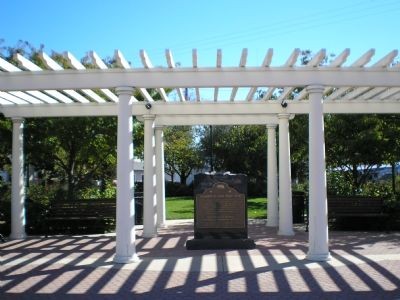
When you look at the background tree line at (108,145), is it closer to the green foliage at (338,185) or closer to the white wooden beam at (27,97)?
the green foliage at (338,185)

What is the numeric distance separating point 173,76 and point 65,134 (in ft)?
25.3

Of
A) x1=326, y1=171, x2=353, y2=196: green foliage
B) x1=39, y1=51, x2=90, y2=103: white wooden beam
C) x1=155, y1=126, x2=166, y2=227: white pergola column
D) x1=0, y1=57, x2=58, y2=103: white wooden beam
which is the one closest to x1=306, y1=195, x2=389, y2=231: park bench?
x1=326, y1=171, x2=353, y2=196: green foliage

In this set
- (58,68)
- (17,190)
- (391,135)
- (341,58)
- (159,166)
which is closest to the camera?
(341,58)

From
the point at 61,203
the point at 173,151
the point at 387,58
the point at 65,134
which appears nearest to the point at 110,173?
the point at 65,134

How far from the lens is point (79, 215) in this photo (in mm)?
14133

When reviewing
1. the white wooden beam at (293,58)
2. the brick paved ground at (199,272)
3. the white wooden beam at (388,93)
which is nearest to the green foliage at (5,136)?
the brick paved ground at (199,272)

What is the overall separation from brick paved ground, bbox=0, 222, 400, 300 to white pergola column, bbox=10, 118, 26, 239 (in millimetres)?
1134

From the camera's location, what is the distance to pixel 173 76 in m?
9.61

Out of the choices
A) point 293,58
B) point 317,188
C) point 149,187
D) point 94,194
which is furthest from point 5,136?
point 317,188

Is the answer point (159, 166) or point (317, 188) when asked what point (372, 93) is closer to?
point (317, 188)

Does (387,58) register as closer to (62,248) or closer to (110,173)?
(62,248)

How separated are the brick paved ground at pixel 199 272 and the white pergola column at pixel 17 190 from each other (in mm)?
1134

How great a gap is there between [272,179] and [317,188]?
567 centimetres

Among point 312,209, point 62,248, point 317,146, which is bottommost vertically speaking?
point 62,248
